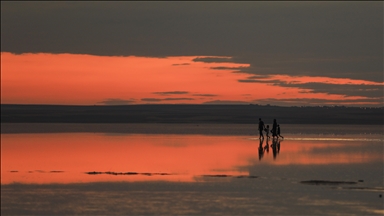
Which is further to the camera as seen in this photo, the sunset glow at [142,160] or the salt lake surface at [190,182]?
the sunset glow at [142,160]

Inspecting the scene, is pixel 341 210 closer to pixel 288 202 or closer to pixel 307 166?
pixel 288 202

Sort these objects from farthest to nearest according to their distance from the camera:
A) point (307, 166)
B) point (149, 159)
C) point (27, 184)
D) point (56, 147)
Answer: point (56, 147)
point (149, 159)
point (307, 166)
point (27, 184)

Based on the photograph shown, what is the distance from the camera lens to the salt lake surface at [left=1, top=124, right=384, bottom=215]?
16344mm

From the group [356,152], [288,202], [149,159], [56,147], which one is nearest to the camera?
[288,202]

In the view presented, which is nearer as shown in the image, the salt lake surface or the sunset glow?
the salt lake surface

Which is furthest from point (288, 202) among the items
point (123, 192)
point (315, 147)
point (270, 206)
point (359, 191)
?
point (315, 147)

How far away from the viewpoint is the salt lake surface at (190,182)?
643 inches

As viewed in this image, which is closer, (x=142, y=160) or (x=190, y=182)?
(x=190, y=182)

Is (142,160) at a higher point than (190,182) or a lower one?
higher

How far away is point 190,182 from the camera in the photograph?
20578 millimetres

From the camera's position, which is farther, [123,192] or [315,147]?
[315,147]

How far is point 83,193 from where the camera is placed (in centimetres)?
1838

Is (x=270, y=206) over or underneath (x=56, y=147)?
underneath

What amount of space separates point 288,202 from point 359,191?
2604 mm
